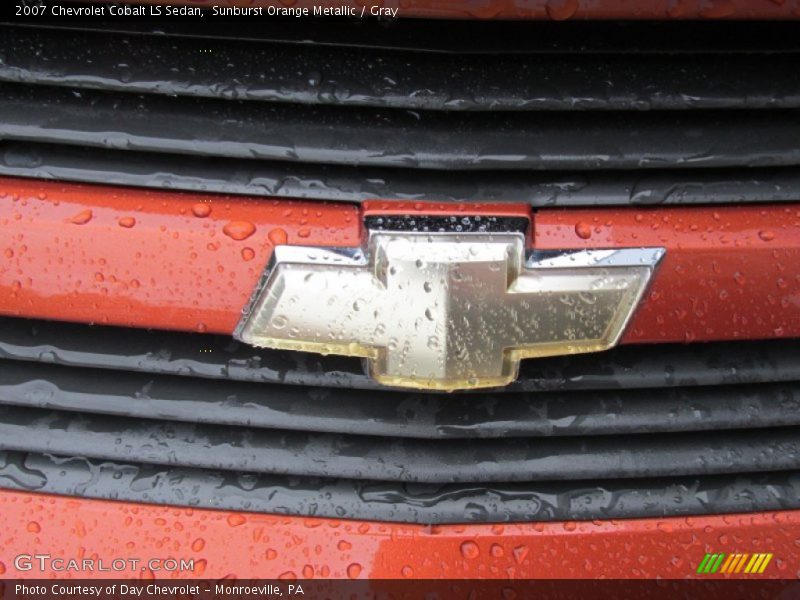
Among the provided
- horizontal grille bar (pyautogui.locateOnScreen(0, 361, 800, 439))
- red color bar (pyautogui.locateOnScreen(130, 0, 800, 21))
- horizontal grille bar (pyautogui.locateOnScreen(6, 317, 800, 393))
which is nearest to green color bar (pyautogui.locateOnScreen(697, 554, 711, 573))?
horizontal grille bar (pyautogui.locateOnScreen(0, 361, 800, 439))

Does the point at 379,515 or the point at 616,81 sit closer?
the point at 616,81

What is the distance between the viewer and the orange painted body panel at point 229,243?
1.15 metres

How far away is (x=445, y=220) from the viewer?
3.73 feet

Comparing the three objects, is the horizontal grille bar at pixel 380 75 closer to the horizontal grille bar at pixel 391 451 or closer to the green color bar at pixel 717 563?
the horizontal grille bar at pixel 391 451

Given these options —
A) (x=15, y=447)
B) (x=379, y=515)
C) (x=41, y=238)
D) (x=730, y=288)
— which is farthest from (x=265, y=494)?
(x=730, y=288)

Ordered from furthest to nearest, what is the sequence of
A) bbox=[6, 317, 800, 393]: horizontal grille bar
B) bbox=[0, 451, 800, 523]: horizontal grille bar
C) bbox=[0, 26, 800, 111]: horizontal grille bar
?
bbox=[0, 451, 800, 523]: horizontal grille bar < bbox=[6, 317, 800, 393]: horizontal grille bar < bbox=[0, 26, 800, 111]: horizontal grille bar

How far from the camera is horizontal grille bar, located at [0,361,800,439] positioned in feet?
4.44

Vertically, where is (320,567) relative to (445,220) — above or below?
below

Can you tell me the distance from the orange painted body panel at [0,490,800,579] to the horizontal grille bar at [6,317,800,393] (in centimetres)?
30

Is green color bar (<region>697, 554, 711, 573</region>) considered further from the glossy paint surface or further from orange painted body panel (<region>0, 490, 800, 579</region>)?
the glossy paint surface

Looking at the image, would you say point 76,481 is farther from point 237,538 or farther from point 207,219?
point 207,219

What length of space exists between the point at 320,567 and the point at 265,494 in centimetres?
18

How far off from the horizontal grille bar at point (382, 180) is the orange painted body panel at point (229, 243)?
2 centimetres
